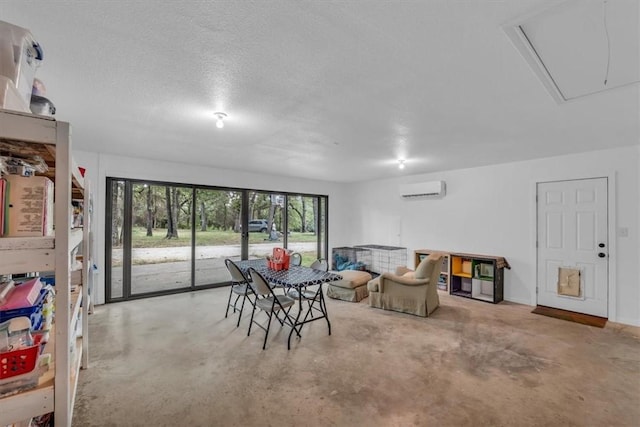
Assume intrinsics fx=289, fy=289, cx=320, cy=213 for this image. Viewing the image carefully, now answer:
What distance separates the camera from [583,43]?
5.23 ft

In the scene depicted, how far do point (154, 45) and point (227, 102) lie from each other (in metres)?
0.80

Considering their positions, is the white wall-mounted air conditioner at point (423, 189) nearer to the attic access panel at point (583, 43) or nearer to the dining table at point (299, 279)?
the dining table at point (299, 279)

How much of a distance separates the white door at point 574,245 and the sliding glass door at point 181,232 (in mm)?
4741

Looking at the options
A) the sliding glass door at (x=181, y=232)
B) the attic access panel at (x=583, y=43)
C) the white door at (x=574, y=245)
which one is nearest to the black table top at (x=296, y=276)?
the sliding glass door at (x=181, y=232)

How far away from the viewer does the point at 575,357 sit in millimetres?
2869

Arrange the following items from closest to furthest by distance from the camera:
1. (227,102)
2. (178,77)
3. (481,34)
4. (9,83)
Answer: (9,83) < (481,34) < (178,77) < (227,102)

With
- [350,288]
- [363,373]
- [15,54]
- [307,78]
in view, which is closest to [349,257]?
[350,288]

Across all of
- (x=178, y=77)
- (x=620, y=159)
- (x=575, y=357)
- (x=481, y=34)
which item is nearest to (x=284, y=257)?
(x=178, y=77)

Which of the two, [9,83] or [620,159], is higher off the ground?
[620,159]

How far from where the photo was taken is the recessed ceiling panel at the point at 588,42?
53.6 inches

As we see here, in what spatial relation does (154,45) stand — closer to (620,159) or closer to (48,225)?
(48,225)

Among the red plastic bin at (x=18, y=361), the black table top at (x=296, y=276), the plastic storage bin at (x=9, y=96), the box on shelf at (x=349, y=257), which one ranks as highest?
the plastic storage bin at (x=9, y=96)

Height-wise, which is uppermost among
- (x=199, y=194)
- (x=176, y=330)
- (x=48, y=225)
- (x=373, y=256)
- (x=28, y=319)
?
(x=199, y=194)

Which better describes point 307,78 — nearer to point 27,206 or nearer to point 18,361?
point 27,206
